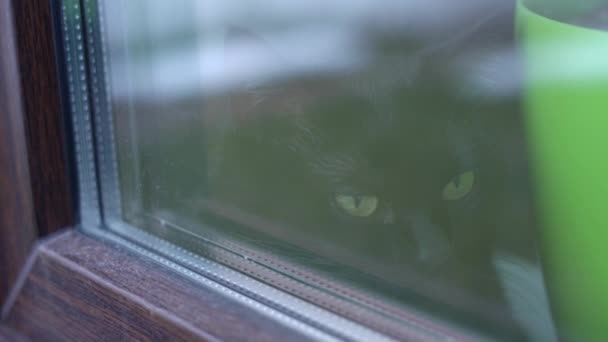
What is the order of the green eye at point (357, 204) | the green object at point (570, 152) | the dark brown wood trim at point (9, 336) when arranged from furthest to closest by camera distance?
the green eye at point (357, 204) < the dark brown wood trim at point (9, 336) < the green object at point (570, 152)

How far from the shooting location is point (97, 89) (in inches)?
18.6

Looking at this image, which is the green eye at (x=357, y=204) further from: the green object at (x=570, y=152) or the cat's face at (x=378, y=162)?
the green object at (x=570, y=152)

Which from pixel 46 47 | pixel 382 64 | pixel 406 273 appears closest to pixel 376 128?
pixel 382 64

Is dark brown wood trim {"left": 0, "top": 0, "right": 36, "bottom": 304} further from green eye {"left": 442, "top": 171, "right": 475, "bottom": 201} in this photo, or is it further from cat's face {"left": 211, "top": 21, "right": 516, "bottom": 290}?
green eye {"left": 442, "top": 171, "right": 475, "bottom": 201}

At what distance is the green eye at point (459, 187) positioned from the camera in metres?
0.49

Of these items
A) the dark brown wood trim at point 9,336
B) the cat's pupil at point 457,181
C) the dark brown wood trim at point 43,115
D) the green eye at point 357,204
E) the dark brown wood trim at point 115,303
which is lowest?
the dark brown wood trim at point 9,336

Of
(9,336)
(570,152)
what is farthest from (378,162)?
(9,336)

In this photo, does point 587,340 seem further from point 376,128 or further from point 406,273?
point 376,128

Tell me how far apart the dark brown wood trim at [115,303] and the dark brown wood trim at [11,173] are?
0.02 m

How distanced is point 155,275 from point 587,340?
271mm

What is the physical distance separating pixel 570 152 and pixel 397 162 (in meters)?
0.22

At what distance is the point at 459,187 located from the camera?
1.71ft

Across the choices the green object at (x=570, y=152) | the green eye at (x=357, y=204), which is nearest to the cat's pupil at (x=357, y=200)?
the green eye at (x=357, y=204)

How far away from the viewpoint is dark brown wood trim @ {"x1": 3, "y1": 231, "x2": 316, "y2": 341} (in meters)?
0.36
